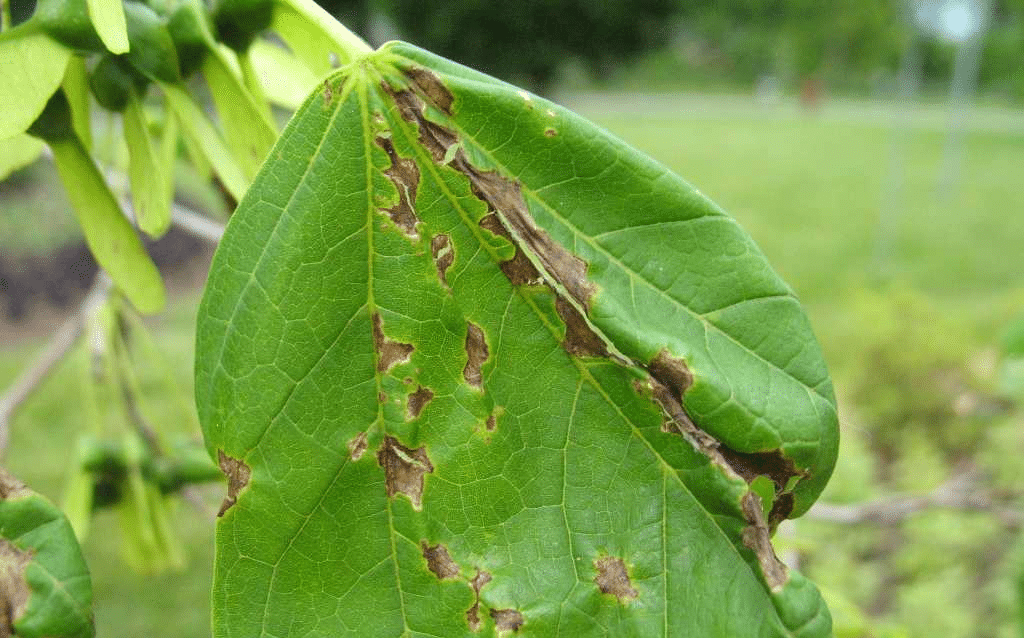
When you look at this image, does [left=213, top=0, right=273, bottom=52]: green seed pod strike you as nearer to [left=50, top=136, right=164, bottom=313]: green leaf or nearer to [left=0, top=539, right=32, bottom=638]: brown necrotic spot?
[left=50, top=136, right=164, bottom=313]: green leaf

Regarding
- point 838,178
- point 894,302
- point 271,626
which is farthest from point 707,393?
point 838,178

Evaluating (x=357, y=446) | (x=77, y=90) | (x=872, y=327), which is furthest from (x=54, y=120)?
(x=872, y=327)

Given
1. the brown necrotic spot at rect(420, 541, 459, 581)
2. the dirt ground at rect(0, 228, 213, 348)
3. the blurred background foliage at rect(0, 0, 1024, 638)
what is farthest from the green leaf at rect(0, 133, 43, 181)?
the dirt ground at rect(0, 228, 213, 348)

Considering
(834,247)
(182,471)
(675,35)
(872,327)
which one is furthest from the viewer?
(675,35)

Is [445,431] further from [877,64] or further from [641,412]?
[877,64]

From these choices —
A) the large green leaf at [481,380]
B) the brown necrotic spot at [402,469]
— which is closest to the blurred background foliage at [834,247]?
the large green leaf at [481,380]

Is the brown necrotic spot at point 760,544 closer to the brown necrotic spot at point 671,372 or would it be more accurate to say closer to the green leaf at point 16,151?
the brown necrotic spot at point 671,372

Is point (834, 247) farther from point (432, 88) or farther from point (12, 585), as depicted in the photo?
point (12, 585)
